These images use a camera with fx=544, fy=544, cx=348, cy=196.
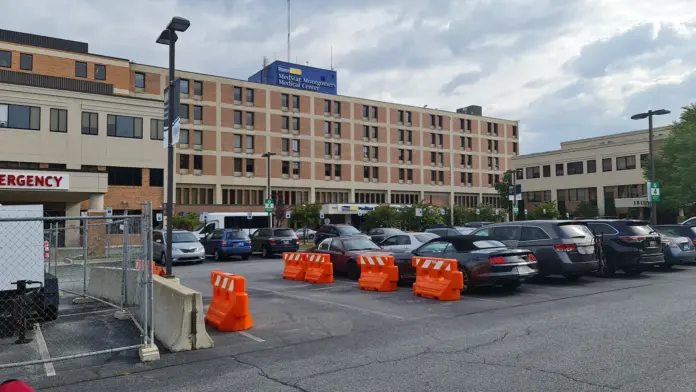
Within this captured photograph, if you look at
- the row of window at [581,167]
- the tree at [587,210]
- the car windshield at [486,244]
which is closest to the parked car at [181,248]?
the car windshield at [486,244]

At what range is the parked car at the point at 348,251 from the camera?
1669cm

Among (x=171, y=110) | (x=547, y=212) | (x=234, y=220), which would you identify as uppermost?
(x=171, y=110)

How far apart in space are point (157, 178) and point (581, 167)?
5375 cm

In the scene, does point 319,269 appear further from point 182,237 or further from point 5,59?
point 5,59

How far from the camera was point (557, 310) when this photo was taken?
1036 cm

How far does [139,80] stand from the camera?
5772cm

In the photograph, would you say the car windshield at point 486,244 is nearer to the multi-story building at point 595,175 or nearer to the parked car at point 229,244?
the parked car at point 229,244

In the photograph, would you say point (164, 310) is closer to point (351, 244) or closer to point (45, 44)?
point (351, 244)

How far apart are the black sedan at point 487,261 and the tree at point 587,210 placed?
57175 millimetres

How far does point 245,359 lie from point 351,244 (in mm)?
10497

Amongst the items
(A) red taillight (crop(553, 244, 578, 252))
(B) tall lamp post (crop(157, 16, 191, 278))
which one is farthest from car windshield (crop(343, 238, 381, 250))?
(B) tall lamp post (crop(157, 16, 191, 278))

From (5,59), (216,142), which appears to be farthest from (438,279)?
(216,142)

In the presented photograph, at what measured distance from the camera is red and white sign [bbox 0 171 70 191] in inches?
1214

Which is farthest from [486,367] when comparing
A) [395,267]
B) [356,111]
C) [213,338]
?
[356,111]
